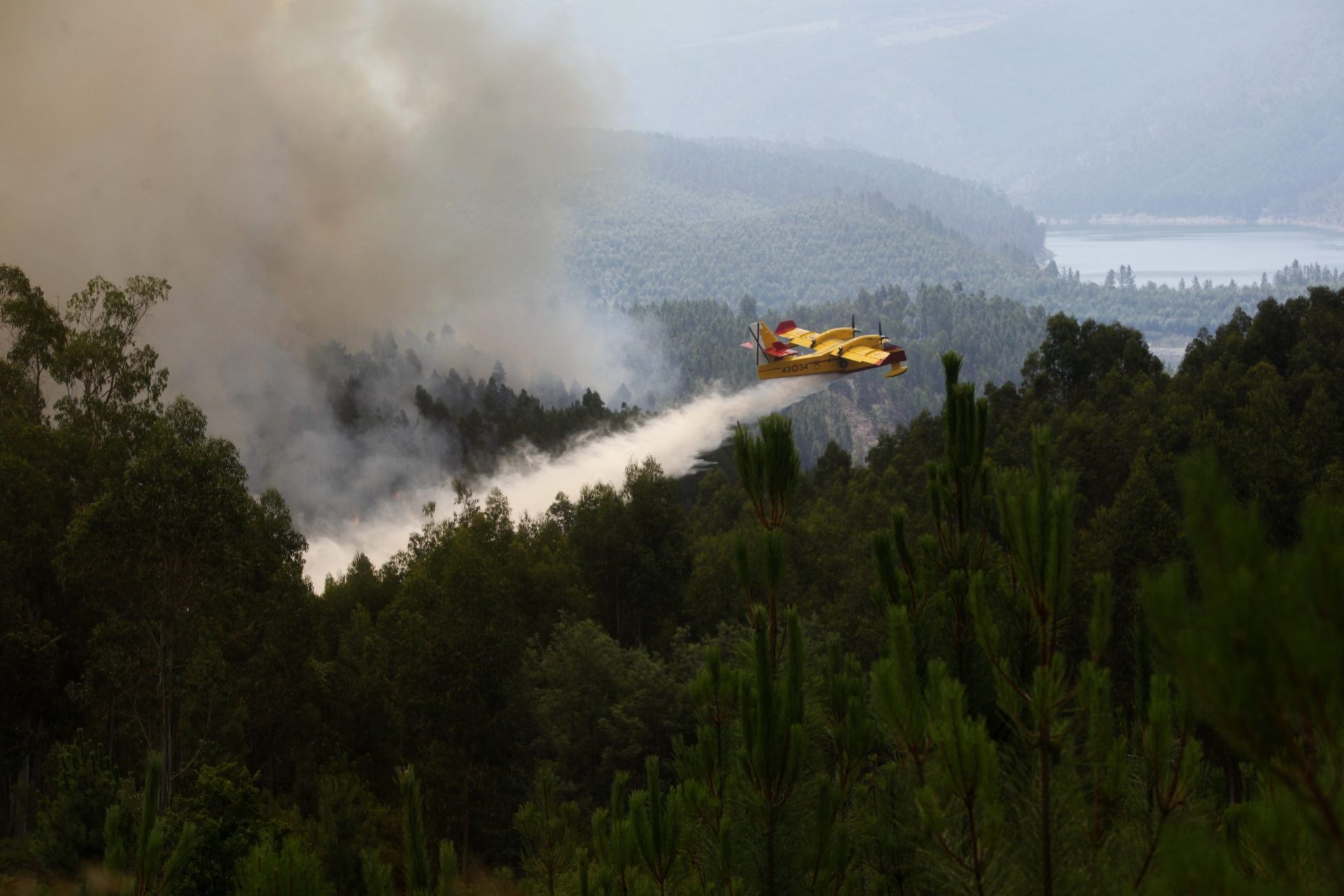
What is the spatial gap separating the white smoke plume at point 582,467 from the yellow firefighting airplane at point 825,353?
16.7m

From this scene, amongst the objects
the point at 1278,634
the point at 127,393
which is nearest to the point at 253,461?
the point at 127,393

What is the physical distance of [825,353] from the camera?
4969 centimetres

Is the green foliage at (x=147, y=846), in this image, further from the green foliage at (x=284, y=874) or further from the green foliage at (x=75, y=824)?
the green foliage at (x=75, y=824)

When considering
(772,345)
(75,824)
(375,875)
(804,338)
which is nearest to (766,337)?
(772,345)

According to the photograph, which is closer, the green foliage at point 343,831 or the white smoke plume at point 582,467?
the green foliage at point 343,831

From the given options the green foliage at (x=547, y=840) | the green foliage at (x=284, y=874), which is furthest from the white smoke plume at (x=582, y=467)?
the green foliage at (x=284, y=874)

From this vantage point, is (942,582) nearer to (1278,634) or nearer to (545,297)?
(1278,634)

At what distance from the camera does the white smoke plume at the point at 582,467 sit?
77250 millimetres

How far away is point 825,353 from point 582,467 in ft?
140

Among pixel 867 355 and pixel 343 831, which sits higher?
pixel 867 355

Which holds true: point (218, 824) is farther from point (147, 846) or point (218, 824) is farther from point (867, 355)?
point (867, 355)

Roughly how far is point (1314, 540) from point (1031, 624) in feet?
12.1

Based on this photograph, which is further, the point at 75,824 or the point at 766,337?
the point at 766,337

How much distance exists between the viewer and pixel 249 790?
60.6 feet
